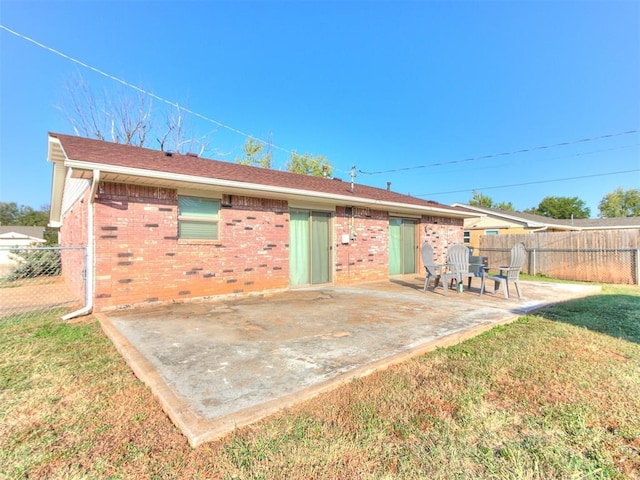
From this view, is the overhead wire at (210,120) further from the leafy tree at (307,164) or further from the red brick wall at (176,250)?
the red brick wall at (176,250)

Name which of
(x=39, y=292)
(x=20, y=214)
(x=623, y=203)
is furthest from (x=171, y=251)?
(x=623, y=203)

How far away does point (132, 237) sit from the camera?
5.80 meters

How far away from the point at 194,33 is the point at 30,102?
8.01m

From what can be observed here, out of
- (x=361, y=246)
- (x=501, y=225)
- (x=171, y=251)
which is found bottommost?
(x=171, y=251)

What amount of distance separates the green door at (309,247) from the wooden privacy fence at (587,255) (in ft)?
32.5

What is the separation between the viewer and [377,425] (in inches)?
83.9

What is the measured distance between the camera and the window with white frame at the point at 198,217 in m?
6.46

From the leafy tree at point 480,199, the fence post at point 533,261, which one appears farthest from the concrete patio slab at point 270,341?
the leafy tree at point 480,199

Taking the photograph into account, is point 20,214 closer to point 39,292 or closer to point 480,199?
point 39,292

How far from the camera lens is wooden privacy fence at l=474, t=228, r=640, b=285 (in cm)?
1089

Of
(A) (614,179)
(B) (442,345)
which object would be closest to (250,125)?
(B) (442,345)

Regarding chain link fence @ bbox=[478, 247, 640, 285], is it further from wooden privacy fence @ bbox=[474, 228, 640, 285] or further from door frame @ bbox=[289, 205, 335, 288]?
door frame @ bbox=[289, 205, 335, 288]

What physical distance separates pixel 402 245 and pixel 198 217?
24.0 feet

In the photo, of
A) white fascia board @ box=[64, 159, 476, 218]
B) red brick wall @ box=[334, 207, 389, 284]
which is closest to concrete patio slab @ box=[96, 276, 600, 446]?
red brick wall @ box=[334, 207, 389, 284]
